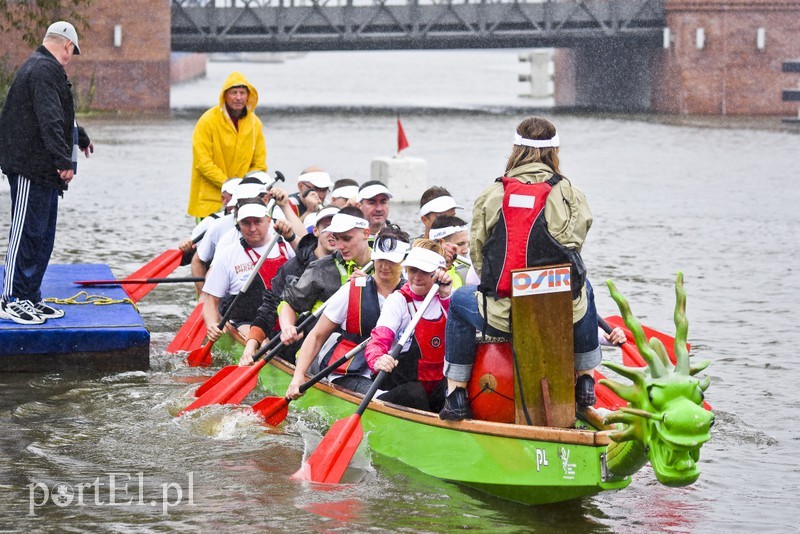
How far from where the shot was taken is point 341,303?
8359 millimetres

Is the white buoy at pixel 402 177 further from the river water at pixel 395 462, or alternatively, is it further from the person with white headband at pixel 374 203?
the person with white headband at pixel 374 203

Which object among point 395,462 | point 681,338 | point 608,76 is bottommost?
point 395,462

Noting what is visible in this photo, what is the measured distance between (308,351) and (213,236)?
3228mm

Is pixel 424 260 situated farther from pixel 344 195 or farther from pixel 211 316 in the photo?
pixel 344 195

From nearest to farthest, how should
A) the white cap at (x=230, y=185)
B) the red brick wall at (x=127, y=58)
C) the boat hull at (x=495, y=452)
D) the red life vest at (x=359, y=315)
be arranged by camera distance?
1. the boat hull at (x=495, y=452)
2. the red life vest at (x=359, y=315)
3. the white cap at (x=230, y=185)
4. the red brick wall at (x=127, y=58)

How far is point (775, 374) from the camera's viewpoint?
1069cm

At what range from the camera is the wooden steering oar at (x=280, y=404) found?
8.41m

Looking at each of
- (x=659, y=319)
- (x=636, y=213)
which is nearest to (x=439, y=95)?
(x=636, y=213)

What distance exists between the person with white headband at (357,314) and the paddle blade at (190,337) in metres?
2.69


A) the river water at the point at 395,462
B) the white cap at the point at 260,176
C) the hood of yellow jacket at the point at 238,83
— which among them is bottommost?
the river water at the point at 395,462

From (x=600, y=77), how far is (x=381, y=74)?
29.8 meters

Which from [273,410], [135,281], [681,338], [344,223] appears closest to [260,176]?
[135,281]

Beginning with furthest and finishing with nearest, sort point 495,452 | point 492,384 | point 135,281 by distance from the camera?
point 135,281
point 492,384
point 495,452

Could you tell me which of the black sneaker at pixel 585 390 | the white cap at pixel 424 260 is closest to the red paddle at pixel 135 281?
the white cap at pixel 424 260
